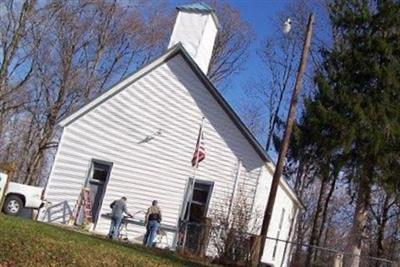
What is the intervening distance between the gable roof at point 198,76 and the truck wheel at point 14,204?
123 inches

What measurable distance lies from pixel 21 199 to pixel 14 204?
1.03 feet

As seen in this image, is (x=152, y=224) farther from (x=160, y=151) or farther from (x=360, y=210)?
(x=360, y=210)

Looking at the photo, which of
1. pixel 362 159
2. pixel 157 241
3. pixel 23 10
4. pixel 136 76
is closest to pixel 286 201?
pixel 362 159

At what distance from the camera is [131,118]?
23.0 meters

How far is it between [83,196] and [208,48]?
8.95 metres

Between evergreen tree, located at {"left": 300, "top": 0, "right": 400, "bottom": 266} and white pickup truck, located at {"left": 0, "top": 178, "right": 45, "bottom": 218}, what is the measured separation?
11.8 meters

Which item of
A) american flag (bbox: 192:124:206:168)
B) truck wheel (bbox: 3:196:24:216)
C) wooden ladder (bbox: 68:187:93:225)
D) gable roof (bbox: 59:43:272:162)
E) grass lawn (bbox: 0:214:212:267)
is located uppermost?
gable roof (bbox: 59:43:272:162)

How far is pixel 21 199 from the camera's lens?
2195 cm

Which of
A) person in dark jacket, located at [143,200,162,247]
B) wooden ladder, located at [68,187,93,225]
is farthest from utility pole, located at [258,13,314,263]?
wooden ladder, located at [68,187,93,225]

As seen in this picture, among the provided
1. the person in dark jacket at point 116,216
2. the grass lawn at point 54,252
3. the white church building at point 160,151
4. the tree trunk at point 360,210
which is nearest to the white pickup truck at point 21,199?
the white church building at point 160,151

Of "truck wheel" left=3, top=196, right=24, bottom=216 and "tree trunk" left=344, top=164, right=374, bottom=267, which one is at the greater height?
"tree trunk" left=344, top=164, right=374, bottom=267

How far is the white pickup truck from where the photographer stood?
21.7m

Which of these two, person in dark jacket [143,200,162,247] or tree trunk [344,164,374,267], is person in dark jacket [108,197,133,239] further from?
tree trunk [344,164,374,267]

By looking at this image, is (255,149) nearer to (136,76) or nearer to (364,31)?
(136,76)
